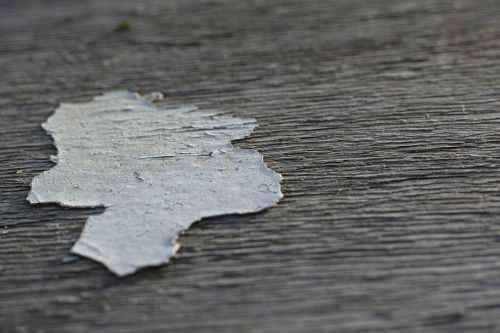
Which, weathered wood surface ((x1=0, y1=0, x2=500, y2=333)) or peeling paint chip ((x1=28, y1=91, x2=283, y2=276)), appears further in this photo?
peeling paint chip ((x1=28, y1=91, x2=283, y2=276))

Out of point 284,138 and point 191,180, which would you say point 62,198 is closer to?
point 191,180

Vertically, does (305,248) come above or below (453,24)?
below

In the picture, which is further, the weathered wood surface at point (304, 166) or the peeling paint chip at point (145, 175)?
the peeling paint chip at point (145, 175)

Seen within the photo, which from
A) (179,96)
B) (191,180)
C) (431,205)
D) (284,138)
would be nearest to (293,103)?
(284,138)
